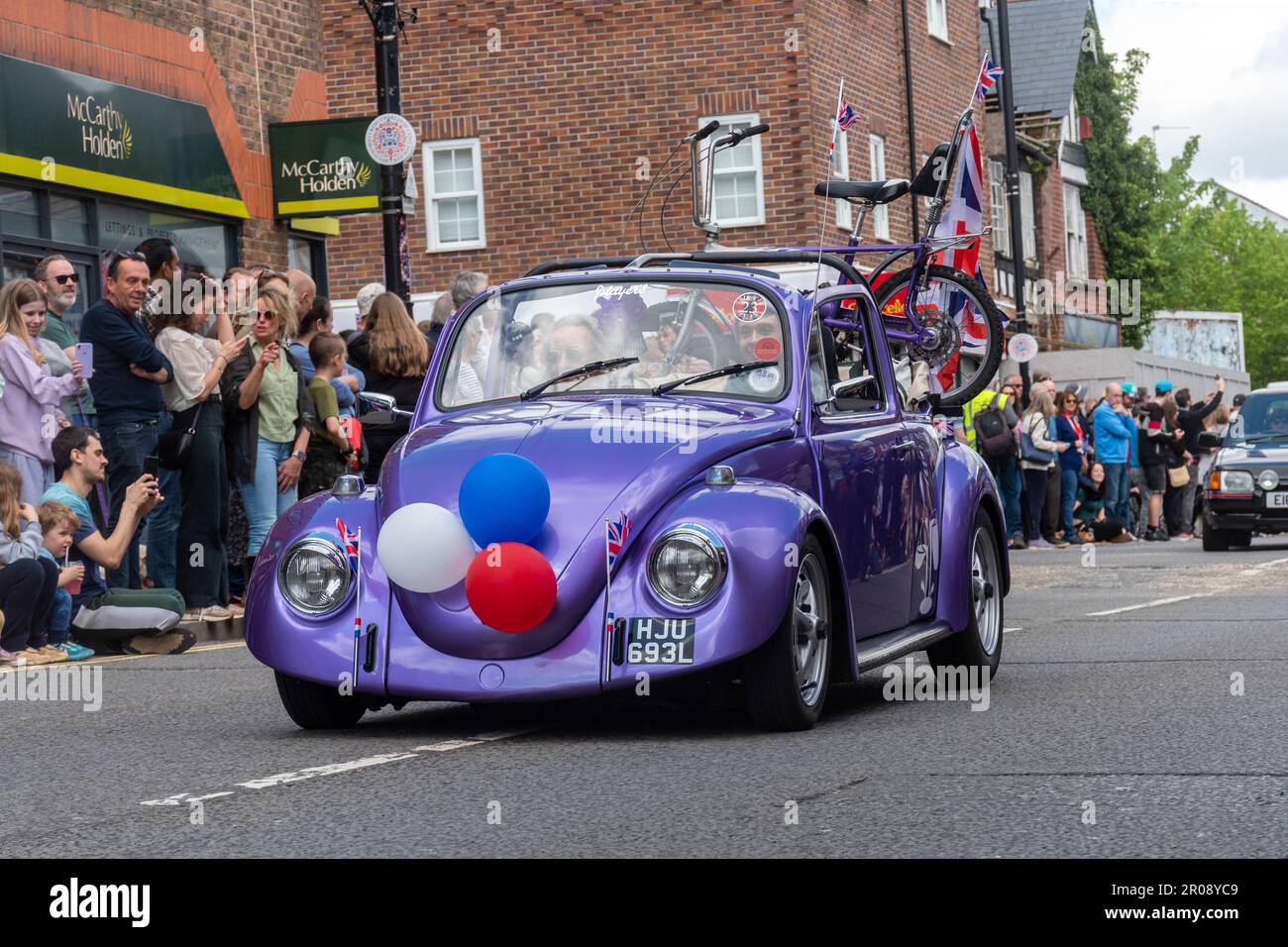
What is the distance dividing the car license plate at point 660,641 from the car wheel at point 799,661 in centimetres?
32

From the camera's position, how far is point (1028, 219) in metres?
54.1

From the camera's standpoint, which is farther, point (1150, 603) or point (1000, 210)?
point (1000, 210)

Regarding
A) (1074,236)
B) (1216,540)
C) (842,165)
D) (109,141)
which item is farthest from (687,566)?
(1074,236)

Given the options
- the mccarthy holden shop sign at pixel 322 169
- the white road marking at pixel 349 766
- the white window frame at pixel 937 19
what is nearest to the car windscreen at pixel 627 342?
the white road marking at pixel 349 766

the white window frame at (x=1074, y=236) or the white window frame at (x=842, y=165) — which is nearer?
the white window frame at (x=842, y=165)

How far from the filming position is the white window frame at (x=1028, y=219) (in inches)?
2100

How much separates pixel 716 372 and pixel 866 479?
2.42ft

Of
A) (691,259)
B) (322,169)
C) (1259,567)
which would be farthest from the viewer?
(322,169)

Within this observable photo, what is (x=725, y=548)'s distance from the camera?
25.1 feet

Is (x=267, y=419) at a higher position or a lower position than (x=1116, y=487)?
higher

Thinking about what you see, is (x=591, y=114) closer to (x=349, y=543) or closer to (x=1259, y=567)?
(x=1259, y=567)

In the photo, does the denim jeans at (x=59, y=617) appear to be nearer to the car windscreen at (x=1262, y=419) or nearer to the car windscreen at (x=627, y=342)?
the car windscreen at (x=627, y=342)
